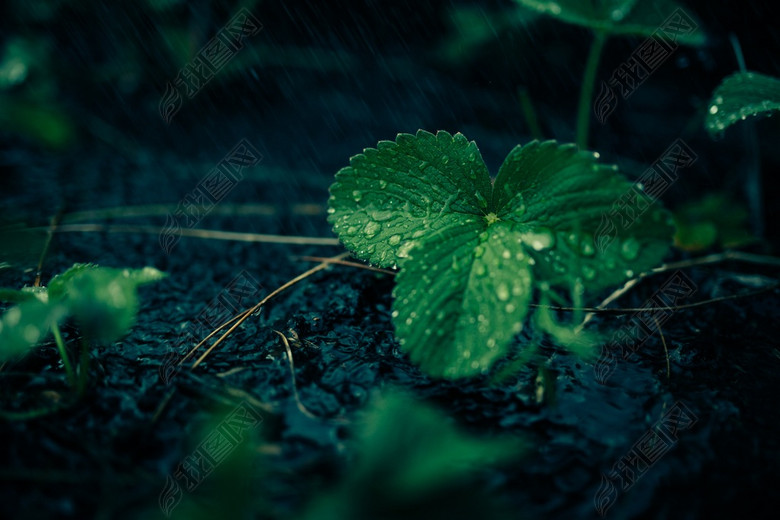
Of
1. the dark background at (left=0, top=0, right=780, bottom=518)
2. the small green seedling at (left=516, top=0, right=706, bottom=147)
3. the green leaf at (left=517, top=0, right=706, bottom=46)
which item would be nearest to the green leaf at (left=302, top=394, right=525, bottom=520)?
the dark background at (left=0, top=0, right=780, bottom=518)

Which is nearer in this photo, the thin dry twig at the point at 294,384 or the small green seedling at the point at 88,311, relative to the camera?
the small green seedling at the point at 88,311

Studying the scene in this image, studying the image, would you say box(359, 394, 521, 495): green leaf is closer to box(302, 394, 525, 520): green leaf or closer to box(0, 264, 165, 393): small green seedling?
box(302, 394, 525, 520): green leaf

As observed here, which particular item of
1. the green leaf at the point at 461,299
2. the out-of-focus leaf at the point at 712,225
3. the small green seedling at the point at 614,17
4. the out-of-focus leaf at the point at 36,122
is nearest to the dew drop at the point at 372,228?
the green leaf at the point at 461,299

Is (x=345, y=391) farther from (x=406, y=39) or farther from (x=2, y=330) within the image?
(x=406, y=39)

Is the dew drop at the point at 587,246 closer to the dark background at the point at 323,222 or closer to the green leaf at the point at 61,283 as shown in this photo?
the dark background at the point at 323,222

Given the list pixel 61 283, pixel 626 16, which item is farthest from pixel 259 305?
pixel 626 16

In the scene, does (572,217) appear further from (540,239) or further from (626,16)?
(626,16)
